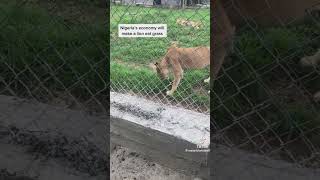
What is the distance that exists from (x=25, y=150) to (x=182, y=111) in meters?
1.00

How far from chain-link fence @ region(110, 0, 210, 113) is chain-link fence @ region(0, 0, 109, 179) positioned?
0.70 m

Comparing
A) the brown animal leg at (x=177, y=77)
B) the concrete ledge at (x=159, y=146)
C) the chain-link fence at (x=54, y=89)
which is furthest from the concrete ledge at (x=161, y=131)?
the chain-link fence at (x=54, y=89)

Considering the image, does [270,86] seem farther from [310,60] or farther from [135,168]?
[135,168]

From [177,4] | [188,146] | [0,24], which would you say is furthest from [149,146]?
[0,24]

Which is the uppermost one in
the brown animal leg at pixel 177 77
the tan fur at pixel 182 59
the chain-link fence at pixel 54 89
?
the tan fur at pixel 182 59

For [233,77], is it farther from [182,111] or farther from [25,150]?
[25,150]

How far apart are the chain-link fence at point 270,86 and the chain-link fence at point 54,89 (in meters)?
0.70

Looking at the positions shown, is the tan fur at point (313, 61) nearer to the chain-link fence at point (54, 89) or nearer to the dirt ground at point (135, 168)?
the dirt ground at point (135, 168)

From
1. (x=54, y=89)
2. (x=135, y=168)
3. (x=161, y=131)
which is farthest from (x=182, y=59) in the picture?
(x=54, y=89)

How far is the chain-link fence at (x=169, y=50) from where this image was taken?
228 cm

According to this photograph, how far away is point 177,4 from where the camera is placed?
2391mm

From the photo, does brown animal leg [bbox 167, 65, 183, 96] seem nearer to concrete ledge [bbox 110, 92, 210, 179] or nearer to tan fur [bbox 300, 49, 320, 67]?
concrete ledge [bbox 110, 92, 210, 179]

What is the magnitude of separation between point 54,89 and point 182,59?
1449mm

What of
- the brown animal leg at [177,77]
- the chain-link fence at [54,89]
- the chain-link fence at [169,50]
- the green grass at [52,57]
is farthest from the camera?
the green grass at [52,57]
